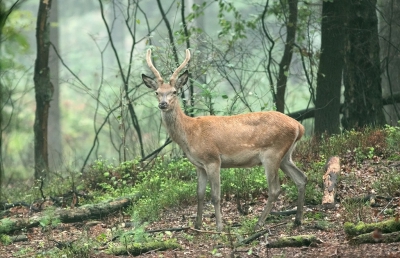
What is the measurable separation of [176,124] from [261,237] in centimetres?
216

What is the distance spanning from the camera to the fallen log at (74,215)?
33.9ft

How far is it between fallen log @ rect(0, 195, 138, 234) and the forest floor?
91 millimetres

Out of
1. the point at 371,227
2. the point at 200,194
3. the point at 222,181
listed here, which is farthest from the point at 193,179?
the point at 371,227

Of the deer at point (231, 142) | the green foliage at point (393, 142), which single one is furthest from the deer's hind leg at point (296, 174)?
the green foliage at point (393, 142)

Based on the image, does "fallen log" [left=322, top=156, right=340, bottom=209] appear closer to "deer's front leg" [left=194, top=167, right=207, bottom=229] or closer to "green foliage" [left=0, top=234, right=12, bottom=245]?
"deer's front leg" [left=194, top=167, right=207, bottom=229]

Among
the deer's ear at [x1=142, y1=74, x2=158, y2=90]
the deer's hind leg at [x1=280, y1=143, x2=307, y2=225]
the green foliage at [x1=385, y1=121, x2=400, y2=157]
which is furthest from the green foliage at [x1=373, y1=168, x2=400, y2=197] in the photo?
the deer's ear at [x1=142, y1=74, x2=158, y2=90]

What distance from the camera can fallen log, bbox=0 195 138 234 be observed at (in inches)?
407

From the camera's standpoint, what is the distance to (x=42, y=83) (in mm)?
15148

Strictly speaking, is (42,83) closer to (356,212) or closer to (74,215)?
(74,215)

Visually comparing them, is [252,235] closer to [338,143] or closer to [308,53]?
[338,143]

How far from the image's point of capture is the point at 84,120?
127 ft

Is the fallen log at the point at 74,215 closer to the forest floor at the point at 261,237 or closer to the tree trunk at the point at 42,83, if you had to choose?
the forest floor at the point at 261,237

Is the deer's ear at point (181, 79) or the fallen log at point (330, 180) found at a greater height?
the deer's ear at point (181, 79)

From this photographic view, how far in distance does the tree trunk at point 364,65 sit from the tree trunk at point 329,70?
0.40m
